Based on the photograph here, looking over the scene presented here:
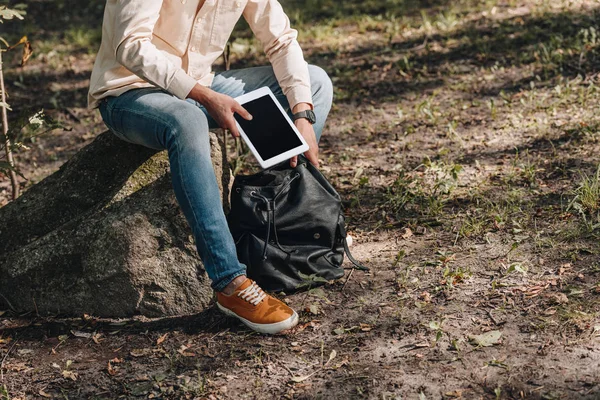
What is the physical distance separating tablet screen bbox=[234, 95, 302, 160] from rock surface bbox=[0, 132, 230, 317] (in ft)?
0.97

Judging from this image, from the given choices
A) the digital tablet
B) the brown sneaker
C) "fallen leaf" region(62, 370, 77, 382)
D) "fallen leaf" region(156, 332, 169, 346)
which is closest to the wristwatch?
the digital tablet

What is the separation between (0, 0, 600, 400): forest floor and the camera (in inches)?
126

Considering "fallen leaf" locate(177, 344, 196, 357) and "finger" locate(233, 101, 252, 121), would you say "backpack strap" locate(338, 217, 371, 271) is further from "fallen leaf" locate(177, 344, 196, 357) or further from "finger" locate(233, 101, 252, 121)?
"fallen leaf" locate(177, 344, 196, 357)

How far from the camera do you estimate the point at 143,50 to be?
11.7ft

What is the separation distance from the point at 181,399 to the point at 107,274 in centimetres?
90

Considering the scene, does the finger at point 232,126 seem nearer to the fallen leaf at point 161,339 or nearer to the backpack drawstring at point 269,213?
the backpack drawstring at point 269,213

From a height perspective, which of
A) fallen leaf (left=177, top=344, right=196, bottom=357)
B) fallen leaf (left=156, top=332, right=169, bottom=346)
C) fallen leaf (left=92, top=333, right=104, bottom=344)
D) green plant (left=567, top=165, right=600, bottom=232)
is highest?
fallen leaf (left=92, top=333, right=104, bottom=344)

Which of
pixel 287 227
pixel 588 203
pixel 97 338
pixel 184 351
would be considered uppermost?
pixel 287 227

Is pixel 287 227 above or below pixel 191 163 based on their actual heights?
Result: below

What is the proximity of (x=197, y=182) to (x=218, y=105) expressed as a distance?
0.45 metres

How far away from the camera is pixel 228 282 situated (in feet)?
11.4

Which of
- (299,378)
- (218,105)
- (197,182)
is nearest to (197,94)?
(218,105)

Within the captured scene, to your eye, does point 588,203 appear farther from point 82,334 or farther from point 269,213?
point 82,334

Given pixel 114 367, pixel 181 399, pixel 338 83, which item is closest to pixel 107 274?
pixel 114 367
